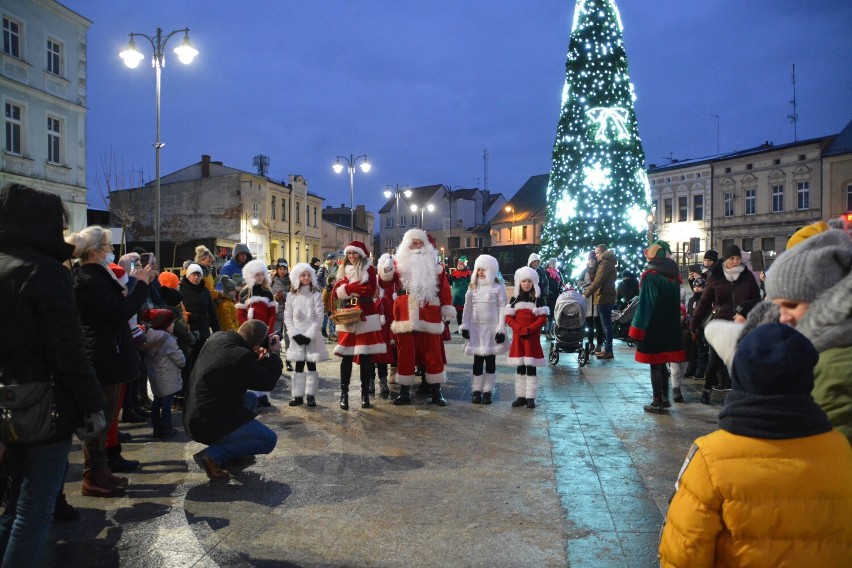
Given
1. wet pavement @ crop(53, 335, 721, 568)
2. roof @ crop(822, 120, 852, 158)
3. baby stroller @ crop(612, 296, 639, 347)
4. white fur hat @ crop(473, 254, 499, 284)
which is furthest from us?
A: roof @ crop(822, 120, 852, 158)

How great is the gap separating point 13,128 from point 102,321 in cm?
2352

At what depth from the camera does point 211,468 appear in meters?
5.45

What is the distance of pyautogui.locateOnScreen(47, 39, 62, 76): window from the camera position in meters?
25.9

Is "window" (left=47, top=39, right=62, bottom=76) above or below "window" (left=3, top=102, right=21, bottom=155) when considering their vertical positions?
above

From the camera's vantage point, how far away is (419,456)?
6.15 meters

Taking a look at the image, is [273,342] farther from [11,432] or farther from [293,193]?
[293,193]

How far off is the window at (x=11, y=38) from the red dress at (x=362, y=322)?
22315mm

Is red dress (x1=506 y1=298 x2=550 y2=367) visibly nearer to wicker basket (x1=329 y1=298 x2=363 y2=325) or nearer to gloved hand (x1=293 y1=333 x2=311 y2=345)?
wicker basket (x1=329 y1=298 x2=363 y2=325)

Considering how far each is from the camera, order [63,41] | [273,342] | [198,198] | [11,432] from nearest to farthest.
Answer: [11,432] → [273,342] → [63,41] → [198,198]

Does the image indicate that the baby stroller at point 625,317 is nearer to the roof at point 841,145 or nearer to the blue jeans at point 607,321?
the blue jeans at point 607,321

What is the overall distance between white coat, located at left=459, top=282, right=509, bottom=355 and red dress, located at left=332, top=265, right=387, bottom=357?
1173mm

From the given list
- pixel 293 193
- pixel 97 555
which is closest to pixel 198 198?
pixel 293 193

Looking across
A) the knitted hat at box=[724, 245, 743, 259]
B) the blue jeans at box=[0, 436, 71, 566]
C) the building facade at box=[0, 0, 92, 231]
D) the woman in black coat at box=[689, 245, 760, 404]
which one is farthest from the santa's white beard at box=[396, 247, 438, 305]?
the building facade at box=[0, 0, 92, 231]

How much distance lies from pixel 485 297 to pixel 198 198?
45184 mm
